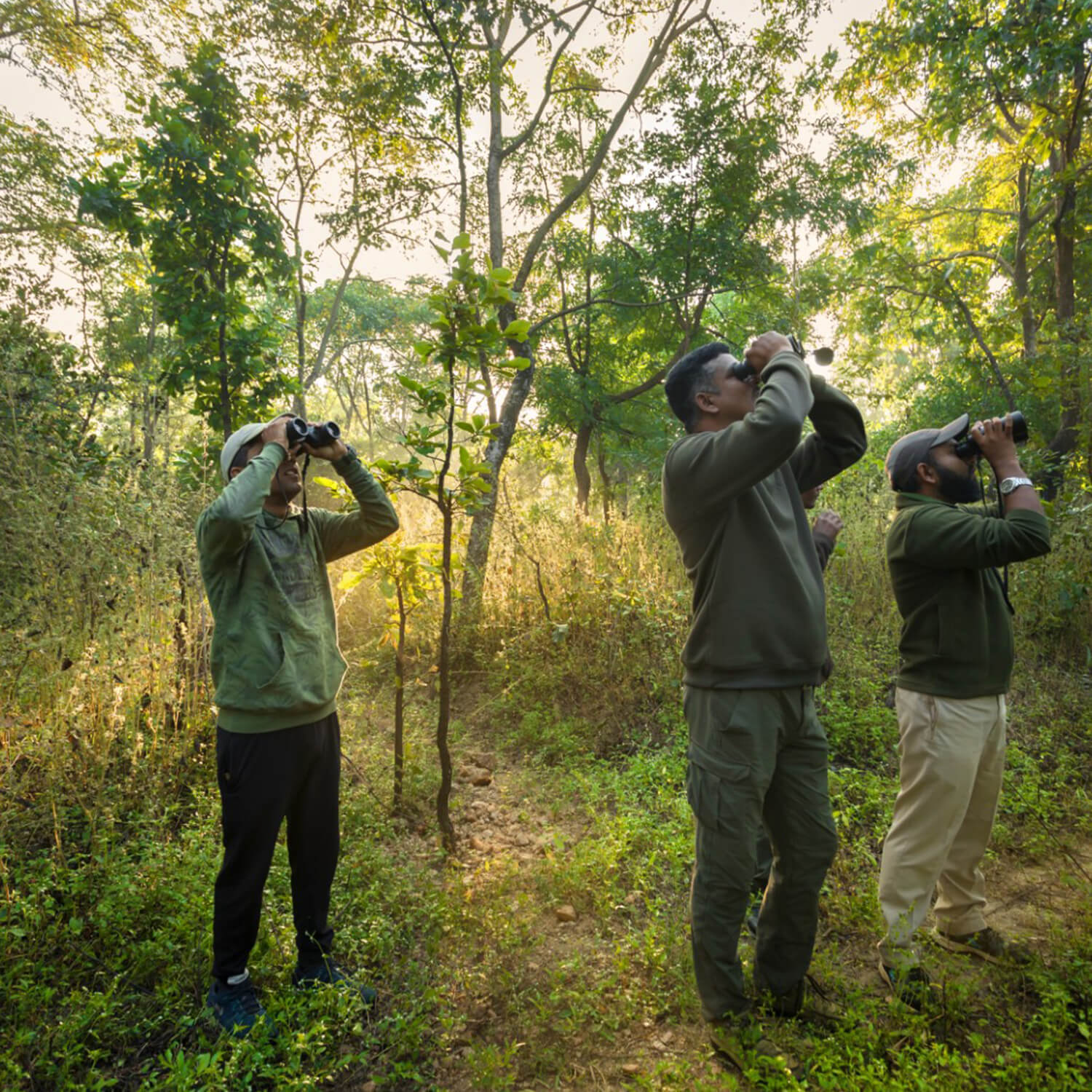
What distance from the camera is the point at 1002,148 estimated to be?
824cm

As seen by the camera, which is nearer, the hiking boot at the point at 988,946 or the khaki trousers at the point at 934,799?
the khaki trousers at the point at 934,799

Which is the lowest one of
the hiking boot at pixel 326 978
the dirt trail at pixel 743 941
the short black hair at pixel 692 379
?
the dirt trail at pixel 743 941

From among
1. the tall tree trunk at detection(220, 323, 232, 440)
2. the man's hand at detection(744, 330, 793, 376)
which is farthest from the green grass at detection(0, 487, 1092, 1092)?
the man's hand at detection(744, 330, 793, 376)

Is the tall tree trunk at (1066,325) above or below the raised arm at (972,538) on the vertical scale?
above

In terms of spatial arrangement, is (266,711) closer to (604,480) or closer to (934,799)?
(934,799)

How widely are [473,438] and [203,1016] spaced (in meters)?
2.19

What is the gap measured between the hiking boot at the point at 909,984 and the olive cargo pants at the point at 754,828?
1.06ft

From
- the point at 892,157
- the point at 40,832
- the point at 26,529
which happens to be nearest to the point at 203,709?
the point at 40,832

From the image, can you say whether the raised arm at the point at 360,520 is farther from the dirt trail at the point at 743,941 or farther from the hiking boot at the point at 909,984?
the hiking boot at the point at 909,984

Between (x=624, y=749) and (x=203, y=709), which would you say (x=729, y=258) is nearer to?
(x=624, y=749)

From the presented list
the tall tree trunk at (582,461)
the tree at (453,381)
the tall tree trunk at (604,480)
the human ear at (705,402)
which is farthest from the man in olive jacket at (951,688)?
the tall tree trunk at (582,461)

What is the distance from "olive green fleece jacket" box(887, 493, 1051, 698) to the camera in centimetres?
202

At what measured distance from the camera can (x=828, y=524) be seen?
2.69 meters

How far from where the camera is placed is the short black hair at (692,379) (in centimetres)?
206
